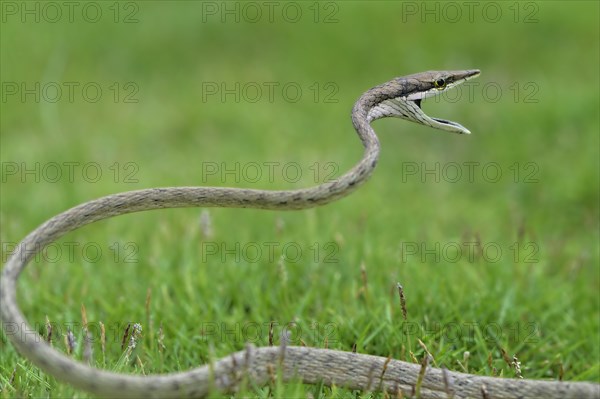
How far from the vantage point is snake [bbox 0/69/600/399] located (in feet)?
10.3

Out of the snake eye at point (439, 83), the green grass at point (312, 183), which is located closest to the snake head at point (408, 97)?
the snake eye at point (439, 83)

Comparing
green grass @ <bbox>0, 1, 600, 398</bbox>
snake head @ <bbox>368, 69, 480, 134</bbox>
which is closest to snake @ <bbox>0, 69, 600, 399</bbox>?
snake head @ <bbox>368, 69, 480, 134</bbox>

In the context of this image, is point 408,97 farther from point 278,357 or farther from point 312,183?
point 312,183

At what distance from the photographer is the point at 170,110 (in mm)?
10289

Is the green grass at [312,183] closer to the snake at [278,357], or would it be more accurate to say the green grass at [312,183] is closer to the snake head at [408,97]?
the snake at [278,357]

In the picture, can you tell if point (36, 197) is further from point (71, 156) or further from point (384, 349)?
point (384, 349)

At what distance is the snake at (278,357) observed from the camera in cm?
314

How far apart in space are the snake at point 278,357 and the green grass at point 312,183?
168 mm

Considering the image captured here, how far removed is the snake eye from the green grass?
4.89 feet

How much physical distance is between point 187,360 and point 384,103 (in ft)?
6.48

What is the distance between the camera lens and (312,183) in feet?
25.9

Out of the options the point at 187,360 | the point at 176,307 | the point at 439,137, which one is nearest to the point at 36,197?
the point at 176,307

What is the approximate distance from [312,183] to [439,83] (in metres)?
3.73

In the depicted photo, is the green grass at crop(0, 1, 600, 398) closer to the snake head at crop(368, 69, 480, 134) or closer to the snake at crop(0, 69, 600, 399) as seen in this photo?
the snake at crop(0, 69, 600, 399)
